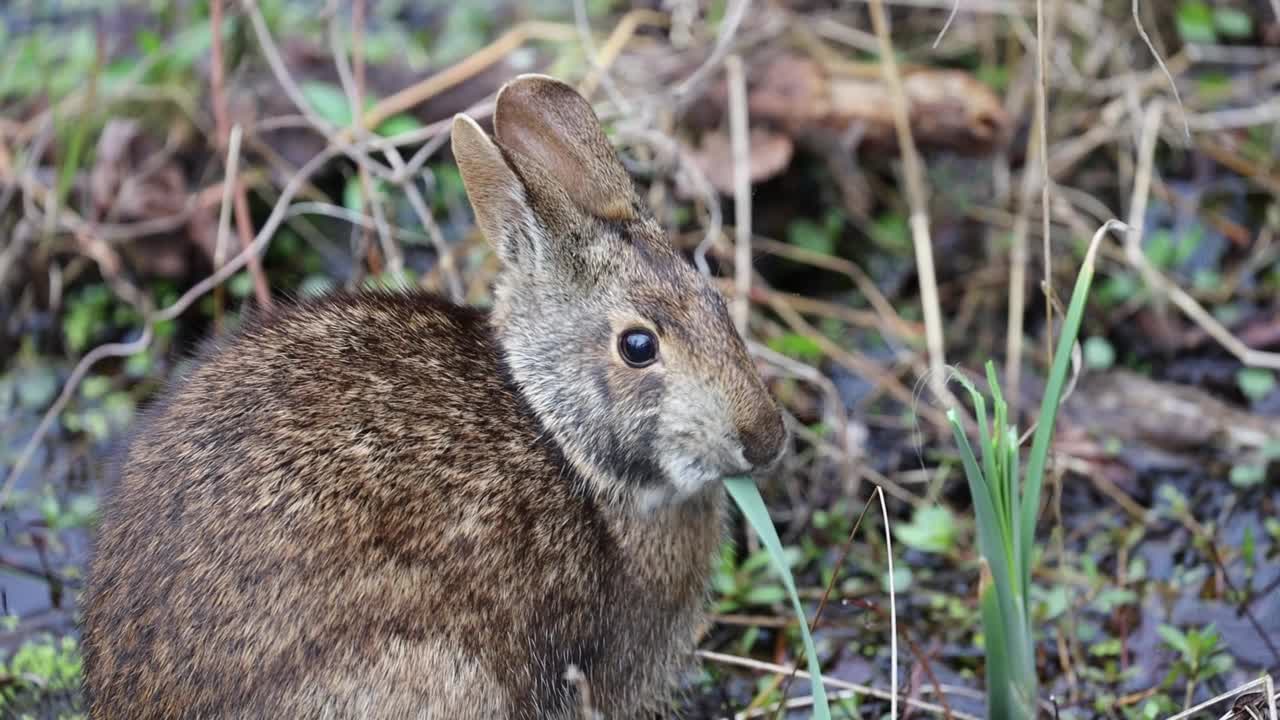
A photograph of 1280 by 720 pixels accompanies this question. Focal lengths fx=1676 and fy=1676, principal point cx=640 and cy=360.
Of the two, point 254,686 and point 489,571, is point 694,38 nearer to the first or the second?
point 489,571

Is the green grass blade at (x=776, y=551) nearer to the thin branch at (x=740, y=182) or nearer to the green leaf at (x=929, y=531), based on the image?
the green leaf at (x=929, y=531)

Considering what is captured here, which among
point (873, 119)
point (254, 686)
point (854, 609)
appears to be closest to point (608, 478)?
point (254, 686)

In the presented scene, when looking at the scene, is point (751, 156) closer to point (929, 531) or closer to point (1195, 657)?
point (929, 531)

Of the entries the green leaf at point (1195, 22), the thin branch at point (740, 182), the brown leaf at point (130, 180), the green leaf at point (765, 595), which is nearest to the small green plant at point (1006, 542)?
the green leaf at point (765, 595)

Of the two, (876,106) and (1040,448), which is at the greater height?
(1040,448)

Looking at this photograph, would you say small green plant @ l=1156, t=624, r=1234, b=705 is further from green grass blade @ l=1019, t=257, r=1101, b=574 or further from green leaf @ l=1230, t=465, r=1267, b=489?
green grass blade @ l=1019, t=257, r=1101, b=574

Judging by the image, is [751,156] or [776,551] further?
[751,156]

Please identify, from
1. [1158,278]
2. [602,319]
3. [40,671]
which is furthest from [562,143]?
[1158,278]

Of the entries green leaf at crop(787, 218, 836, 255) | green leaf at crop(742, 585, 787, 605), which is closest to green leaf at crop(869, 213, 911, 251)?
green leaf at crop(787, 218, 836, 255)
